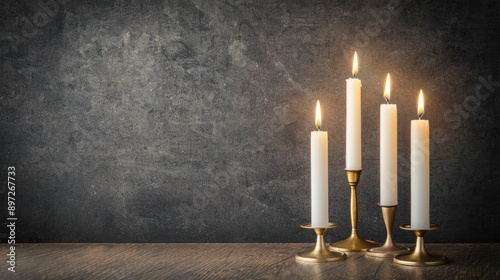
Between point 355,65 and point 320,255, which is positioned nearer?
point 320,255

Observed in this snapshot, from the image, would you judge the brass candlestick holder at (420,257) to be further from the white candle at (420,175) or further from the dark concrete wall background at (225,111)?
the dark concrete wall background at (225,111)

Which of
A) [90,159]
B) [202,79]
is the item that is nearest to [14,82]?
[90,159]

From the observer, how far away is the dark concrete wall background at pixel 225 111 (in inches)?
65.1

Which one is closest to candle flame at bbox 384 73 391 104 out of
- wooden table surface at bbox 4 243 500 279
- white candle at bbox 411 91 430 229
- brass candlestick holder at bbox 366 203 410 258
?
white candle at bbox 411 91 430 229

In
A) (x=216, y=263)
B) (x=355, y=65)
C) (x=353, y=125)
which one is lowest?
(x=216, y=263)

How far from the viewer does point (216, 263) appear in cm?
147

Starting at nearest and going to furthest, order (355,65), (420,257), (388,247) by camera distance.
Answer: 1. (420,257)
2. (388,247)
3. (355,65)

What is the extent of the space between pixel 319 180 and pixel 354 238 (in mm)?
193

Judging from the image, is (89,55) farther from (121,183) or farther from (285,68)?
(285,68)

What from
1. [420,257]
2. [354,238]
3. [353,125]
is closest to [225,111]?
[353,125]

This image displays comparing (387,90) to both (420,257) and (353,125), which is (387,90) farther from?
(420,257)

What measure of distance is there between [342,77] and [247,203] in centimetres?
37

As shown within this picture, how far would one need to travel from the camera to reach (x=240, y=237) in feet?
5.61

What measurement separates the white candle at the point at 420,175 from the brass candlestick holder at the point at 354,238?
6.0 inches
